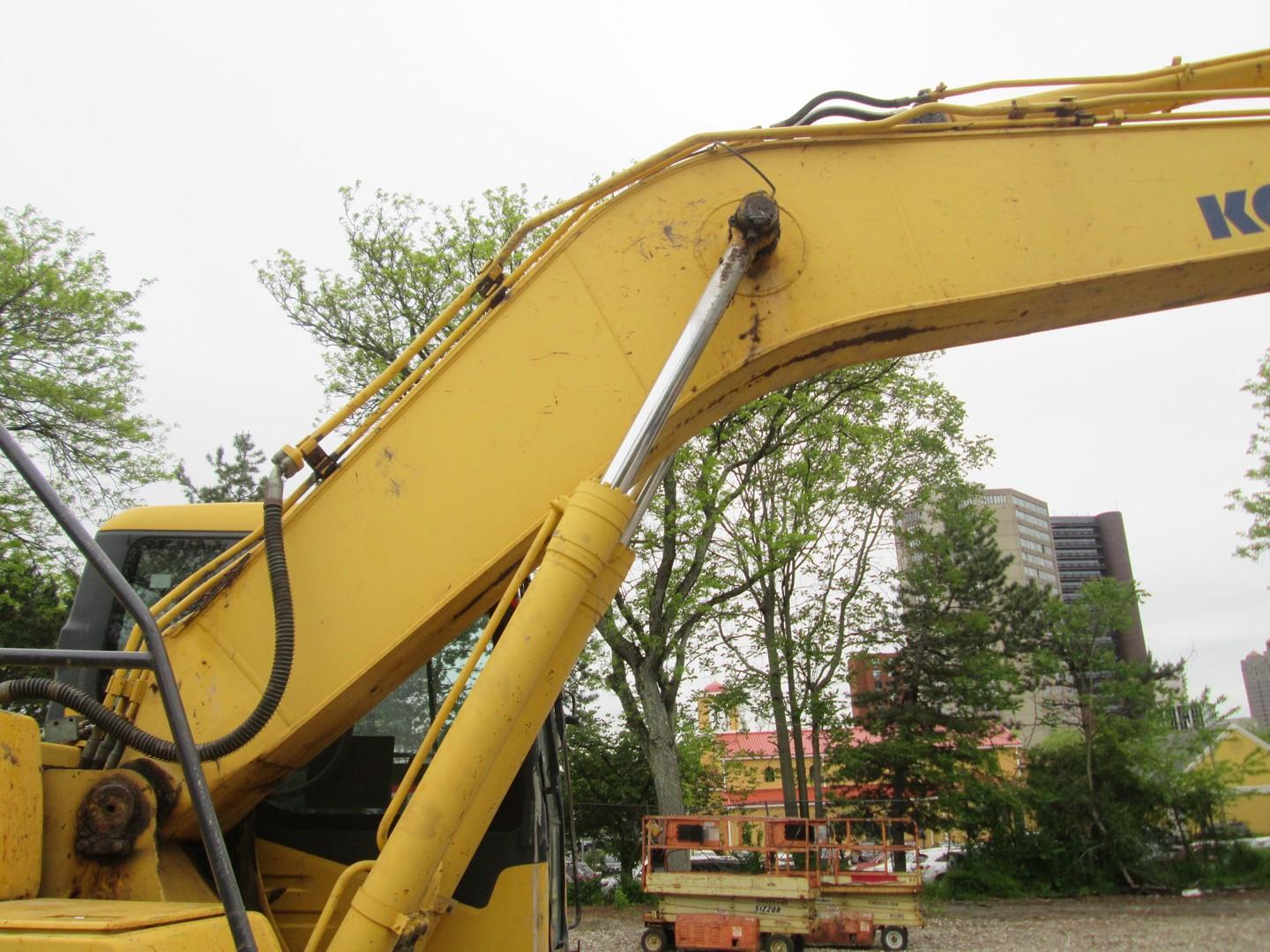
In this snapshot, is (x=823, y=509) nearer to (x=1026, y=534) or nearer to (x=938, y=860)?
(x=938, y=860)

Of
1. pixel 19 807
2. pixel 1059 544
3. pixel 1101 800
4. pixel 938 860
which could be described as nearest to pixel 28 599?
pixel 19 807

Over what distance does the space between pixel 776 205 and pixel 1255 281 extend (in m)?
1.57

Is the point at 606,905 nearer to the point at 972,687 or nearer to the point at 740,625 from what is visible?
the point at 740,625

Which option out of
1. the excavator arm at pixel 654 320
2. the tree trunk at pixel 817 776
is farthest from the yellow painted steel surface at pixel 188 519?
the tree trunk at pixel 817 776

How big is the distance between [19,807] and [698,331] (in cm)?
216

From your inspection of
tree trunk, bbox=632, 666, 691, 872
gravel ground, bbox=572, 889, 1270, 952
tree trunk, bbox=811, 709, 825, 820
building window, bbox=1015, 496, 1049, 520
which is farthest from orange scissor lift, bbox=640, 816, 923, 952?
building window, bbox=1015, 496, 1049, 520

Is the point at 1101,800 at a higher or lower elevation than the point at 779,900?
higher

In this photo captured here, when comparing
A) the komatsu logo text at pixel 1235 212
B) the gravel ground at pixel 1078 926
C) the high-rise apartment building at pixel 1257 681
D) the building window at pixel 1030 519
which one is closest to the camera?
the komatsu logo text at pixel 1235 212

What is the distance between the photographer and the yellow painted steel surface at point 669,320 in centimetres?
283

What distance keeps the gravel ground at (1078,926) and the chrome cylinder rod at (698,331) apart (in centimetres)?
1402

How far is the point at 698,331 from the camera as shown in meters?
2.78

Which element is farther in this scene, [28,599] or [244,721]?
[28,599]

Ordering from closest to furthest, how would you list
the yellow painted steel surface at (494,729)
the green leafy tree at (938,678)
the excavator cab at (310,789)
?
the yellow painted steel surface at (494,729), the excavator cab at (310,789), the green leafy tree at (938,678)

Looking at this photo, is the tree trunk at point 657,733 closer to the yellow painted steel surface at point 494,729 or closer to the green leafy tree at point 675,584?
the green leafy tree at point 675,584
